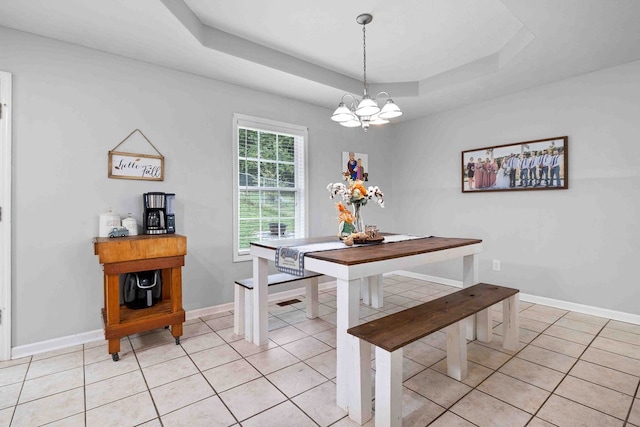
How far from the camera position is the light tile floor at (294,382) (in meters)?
1.73

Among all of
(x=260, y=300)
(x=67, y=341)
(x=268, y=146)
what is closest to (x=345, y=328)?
(x=260, y=300)

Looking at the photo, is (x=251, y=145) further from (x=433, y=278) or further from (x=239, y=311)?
(x=433, y=278)

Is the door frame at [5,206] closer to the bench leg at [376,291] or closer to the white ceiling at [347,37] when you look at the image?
the white ceiling at [347,37]

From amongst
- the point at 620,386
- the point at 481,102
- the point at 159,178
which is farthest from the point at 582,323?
the point at 159,178

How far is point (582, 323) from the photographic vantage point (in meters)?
3.07

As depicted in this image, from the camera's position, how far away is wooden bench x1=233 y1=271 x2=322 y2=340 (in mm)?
2709

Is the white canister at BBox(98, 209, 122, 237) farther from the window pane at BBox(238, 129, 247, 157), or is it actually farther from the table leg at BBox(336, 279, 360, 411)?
the table leg at BBox(336, 279, 360, 411)

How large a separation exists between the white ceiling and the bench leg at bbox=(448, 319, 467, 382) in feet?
7.67

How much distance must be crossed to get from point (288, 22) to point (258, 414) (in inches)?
116

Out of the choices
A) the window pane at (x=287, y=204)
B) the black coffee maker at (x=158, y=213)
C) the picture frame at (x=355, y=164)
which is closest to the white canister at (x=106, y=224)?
the black coffee maker at (x=158, y=213)

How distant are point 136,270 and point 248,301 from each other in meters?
0.93

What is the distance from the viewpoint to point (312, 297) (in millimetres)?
3217

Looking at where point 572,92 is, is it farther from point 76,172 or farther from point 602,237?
point 76,172

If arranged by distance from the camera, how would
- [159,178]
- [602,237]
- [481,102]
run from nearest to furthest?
1. [159,178]
2. [602,237]
3. [481,102]
